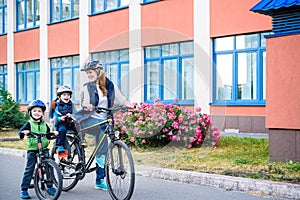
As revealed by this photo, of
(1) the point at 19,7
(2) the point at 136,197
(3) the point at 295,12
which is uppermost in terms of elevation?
(1) the point at 19,7

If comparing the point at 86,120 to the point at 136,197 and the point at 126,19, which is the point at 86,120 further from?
the point at 126,19

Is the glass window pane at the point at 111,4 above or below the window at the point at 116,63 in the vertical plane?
above

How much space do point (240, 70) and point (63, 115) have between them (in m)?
11.1

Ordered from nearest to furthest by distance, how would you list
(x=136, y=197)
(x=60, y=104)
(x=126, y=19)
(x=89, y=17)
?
(x=136, y=197) → (x=60, y=104) → (x=126, y=19) → (x=89, y=17)

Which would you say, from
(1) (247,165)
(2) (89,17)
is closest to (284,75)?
(1) (247,165)

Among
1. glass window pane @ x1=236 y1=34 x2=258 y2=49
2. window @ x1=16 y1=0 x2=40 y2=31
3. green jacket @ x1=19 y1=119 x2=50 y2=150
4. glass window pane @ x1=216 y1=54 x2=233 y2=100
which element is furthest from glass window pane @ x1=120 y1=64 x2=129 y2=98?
green jacket @ x1=19 y1=119 x2=50 y2=150

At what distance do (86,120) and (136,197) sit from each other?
1341 millimetres

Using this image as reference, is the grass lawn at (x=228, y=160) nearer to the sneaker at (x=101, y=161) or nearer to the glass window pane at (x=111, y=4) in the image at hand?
the sneaker at (x=101, y=161)

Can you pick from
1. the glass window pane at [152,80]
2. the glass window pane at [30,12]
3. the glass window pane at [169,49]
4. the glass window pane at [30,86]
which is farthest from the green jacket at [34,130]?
the glass window pane at [30,12]

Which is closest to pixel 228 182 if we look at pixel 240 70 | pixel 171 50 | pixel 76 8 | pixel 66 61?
pixel 240 70

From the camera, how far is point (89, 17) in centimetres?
2422

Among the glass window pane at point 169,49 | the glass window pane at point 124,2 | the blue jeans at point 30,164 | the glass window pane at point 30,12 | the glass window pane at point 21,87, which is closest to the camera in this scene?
the blue jeans at point 30,164

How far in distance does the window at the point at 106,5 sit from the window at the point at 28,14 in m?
5.40

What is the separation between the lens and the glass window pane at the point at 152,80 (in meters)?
20.9
